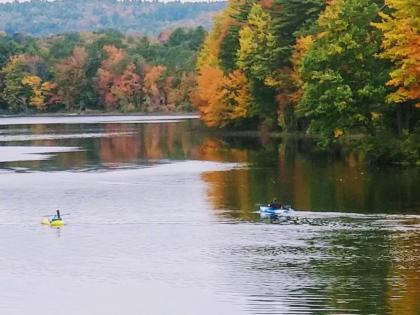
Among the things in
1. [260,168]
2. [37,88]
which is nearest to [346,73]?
[260,168]

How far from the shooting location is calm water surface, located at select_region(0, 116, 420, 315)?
29.4 metres

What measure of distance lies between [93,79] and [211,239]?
143 meters

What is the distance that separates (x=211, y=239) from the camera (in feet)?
127

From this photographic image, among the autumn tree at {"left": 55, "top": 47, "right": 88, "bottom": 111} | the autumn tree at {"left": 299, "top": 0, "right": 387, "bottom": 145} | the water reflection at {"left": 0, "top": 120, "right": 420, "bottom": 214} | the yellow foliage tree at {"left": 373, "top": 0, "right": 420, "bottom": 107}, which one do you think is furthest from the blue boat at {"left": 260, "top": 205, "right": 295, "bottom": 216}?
the autumn tree at {"left": 55, "top": 47, "right": 88, "bottom": 111}

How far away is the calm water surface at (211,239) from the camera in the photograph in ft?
96.6

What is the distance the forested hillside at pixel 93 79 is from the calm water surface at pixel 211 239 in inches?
4114

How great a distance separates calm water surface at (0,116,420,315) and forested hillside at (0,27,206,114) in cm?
10449

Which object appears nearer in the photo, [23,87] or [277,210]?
[277,210]

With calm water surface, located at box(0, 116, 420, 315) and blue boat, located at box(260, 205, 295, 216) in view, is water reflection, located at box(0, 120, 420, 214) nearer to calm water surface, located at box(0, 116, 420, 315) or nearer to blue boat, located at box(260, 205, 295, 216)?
calm water surface, located at box(0, 116, 420, 315)

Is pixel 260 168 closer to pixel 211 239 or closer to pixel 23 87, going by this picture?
pixel 211 239

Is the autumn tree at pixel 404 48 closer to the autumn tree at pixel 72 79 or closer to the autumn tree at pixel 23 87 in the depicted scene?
the autumn tree at pixel 72 79

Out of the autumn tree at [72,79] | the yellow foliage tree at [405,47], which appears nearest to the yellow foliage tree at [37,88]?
the autumn tree at [72,79]

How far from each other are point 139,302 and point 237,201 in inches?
789

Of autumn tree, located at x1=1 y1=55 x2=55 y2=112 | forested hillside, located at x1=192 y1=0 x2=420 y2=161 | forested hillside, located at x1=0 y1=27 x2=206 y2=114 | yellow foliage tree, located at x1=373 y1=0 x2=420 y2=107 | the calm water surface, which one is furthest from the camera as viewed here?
autumn tree, located at x1=1 y1=55 x2=55 y2=112
